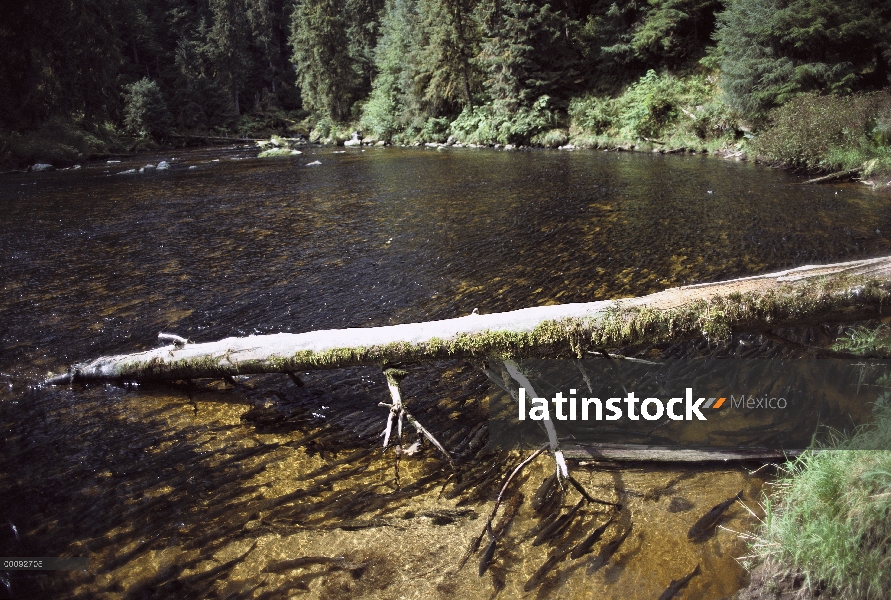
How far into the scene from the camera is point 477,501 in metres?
3.84

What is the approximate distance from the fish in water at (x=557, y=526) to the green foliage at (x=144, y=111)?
50.8 metres

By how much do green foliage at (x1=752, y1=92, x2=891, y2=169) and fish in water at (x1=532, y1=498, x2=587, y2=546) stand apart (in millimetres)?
16487

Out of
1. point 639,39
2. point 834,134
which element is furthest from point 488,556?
point 639,39

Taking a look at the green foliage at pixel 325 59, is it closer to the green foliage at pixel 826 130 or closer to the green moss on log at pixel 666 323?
the green foliage at pixel 826 130

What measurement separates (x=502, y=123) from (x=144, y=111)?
31310 millimetres

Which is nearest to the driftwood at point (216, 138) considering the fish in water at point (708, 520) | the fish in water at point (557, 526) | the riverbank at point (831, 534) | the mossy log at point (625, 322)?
the mossy log at point (625, 322)

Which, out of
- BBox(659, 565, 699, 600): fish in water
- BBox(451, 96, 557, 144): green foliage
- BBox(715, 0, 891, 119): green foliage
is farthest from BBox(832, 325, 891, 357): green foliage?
BBox(451, 96, 557, 144): green foliage

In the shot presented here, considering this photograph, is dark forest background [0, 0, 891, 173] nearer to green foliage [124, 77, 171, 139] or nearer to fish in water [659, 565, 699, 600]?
green foliage [124, 77, 171, 139]

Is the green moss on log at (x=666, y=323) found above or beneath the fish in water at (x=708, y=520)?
above

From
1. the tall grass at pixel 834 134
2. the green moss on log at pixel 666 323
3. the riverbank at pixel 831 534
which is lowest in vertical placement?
the riverbank at pixel 831 534

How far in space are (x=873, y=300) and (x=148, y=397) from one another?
6419mm

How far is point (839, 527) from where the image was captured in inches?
104

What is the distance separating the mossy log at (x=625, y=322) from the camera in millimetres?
3908

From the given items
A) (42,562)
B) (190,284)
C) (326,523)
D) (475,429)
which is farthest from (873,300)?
(190,284)
